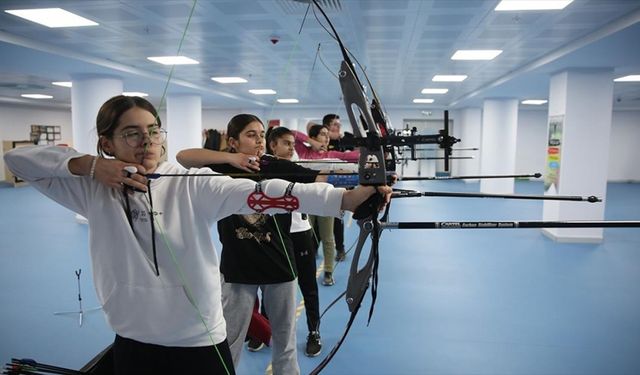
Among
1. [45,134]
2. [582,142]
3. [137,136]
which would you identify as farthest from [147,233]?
[45,134]

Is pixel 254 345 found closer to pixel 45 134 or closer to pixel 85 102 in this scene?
pixel 85 102

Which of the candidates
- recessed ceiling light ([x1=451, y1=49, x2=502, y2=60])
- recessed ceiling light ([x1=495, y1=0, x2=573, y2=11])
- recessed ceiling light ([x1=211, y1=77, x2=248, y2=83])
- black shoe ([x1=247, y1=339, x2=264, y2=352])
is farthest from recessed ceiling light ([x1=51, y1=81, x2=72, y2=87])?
recessed ceiling light ([x1=495, y1=0, x2=573, y2=11])

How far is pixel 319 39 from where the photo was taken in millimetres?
4941

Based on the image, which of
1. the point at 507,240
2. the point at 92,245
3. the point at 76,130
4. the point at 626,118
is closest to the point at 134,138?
the point at 92,245

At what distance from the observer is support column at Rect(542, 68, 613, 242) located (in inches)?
219

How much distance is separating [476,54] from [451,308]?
375 cm

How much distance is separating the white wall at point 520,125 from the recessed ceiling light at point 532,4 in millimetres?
8711

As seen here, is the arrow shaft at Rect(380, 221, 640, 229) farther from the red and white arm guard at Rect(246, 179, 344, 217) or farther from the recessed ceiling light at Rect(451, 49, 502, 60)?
the recessed ceiling light at Rect(451, 49, 502, 60)

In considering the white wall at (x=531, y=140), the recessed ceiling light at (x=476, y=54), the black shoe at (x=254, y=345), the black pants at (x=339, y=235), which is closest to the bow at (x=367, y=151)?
the black shoe at (x=254, y=345)

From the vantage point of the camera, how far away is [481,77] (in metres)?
7.78

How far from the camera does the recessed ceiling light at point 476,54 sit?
216 inches

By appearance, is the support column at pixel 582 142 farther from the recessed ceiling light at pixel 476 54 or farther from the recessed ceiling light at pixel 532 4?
the recessed ceiling light at pixel 532 4

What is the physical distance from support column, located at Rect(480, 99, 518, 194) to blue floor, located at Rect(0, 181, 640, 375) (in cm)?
400

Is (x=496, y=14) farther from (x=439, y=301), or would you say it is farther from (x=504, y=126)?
(x=504, y=126)
